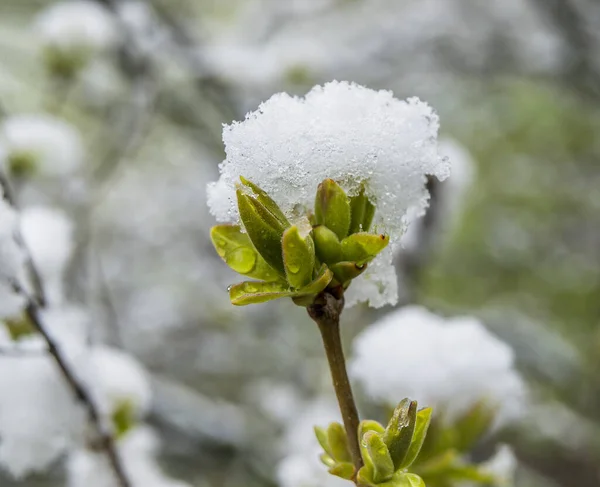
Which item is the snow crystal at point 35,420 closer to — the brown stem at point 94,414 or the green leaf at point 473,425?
the brown stem at point 94,414

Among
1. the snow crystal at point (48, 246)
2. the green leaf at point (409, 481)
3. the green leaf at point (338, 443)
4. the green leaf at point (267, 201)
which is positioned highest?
the snow crystal at point (48, 246)

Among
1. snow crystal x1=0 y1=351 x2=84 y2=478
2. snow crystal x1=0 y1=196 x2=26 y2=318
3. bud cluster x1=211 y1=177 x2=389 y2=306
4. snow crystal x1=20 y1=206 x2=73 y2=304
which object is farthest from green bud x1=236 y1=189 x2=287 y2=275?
snow crystal x1=20 y1=206 x2=73 y2=304

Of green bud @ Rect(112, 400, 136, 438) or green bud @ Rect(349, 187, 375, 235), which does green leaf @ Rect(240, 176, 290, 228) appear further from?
green bud @ Rect(112, 400, 136, 438)

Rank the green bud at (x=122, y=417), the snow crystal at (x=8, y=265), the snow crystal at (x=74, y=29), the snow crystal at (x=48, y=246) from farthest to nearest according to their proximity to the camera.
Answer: the snow crystal at (x=74, y=29), the snow crystal at (x=48, y=246), the green bud at (x=122, y=417), the snow crystal at (x=8, y=265)

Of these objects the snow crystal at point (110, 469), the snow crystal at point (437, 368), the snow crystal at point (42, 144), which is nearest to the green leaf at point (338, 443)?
the snow crystal at point (437, 368)

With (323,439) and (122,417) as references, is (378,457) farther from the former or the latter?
(122,417)

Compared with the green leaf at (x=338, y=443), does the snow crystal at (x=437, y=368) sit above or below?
above
